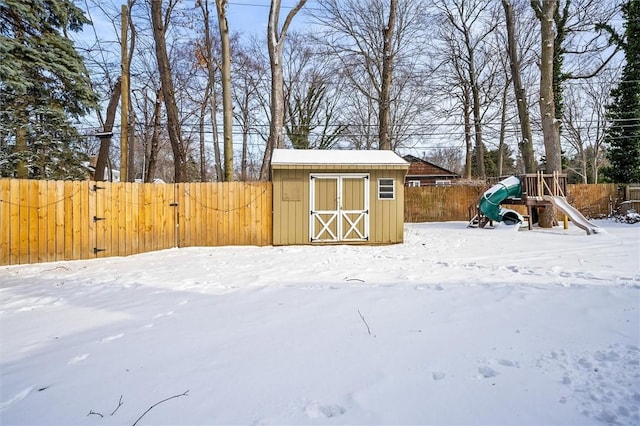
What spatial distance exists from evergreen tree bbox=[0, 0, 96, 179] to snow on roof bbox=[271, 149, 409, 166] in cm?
641

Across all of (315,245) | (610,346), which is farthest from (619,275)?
(315,245)

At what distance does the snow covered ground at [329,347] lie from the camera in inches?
73.0

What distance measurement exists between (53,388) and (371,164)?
23.1 ft

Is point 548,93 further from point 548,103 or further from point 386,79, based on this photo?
point 386,79

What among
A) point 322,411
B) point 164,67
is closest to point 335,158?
point 164,67

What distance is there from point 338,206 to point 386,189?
124 centimetres

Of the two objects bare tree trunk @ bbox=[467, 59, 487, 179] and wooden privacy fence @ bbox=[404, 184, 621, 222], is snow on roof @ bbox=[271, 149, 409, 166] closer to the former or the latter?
wooden privacy fence @ bbox=[404, 184, 621, 222]

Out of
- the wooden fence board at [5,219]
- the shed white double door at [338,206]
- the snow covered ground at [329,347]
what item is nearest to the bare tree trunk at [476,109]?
the shed white double door at [338,206]

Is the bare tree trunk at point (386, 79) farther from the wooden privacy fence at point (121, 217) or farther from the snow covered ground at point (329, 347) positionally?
the snow covered ground at point (329, 347)

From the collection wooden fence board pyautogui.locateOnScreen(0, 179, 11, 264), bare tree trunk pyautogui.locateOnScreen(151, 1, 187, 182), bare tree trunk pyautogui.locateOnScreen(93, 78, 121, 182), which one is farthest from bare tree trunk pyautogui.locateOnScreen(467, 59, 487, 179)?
wooden fence board pyautogui.locateOnScreen(0, 179, 11, 264)

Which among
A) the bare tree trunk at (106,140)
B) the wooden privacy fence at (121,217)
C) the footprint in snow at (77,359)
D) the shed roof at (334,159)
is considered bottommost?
the footprint in snow at (77,359)

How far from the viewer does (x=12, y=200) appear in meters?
6.29

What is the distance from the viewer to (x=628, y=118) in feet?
55.4

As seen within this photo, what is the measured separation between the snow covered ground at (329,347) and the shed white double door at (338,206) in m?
3.32
